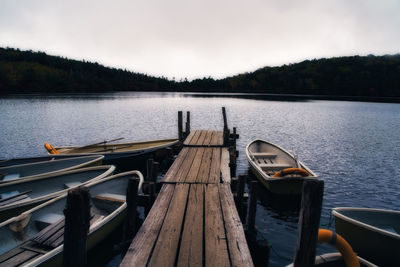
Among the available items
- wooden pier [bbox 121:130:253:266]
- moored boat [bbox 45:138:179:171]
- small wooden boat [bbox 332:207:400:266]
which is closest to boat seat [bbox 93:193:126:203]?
wooden pier [bbox 121:130:253:266]

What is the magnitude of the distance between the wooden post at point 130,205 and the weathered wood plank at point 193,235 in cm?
115

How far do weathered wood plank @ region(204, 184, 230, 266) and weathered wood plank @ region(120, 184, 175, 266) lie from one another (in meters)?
0.94

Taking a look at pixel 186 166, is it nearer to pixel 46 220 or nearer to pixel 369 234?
pixel 46 220

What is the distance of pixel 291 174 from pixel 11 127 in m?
33.8

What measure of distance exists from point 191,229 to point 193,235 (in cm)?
21

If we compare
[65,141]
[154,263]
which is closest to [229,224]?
[154,263]

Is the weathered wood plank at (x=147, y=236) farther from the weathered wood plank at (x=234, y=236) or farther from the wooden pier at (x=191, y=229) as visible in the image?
the weathered wood plank at (x=234, y=236)

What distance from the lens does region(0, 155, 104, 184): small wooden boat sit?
380 inches

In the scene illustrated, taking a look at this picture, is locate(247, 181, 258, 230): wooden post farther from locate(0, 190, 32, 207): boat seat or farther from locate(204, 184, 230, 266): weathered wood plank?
locate(0, 190, 32, 207): boat seat

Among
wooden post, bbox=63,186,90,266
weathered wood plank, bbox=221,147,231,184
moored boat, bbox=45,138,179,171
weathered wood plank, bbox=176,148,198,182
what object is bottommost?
moored boat, bbox=45,138,179,171

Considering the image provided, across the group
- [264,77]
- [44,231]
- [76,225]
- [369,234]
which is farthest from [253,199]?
[264,77]

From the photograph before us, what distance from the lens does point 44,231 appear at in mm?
5398

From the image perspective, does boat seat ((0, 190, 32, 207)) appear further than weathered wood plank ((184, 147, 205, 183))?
No

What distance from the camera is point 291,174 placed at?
946cm
